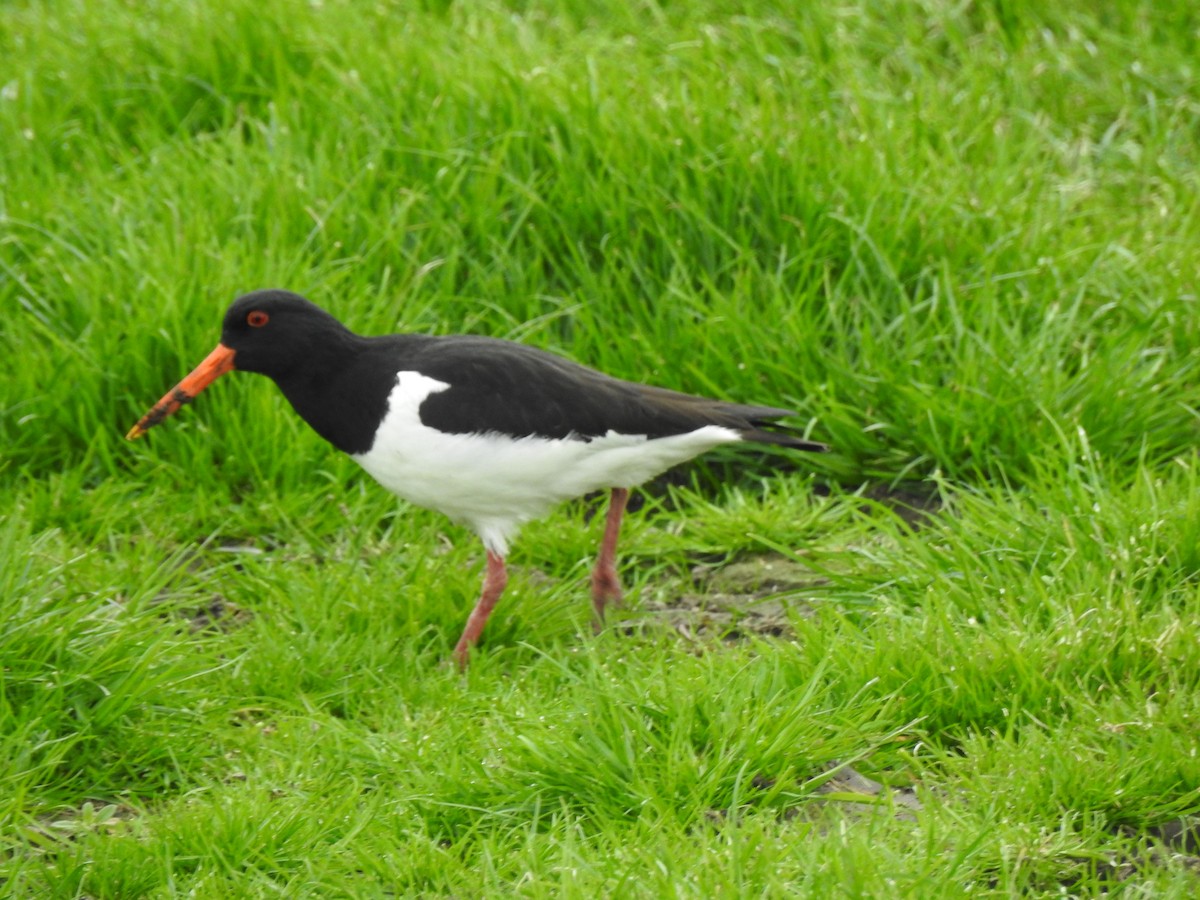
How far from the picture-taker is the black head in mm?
4266

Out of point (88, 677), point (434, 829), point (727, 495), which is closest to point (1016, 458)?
point (727, 495)

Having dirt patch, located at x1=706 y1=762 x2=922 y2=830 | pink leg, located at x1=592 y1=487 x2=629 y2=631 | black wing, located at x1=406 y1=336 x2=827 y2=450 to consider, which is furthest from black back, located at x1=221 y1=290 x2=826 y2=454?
dirt patch, located at x1=706 y1=762 x2=922 y2=830

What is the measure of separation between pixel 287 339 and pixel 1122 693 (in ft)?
8.13

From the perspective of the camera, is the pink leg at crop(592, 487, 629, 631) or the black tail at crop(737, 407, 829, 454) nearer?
the black tail at crop(737, 407, 829, 454)

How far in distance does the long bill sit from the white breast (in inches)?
20.1

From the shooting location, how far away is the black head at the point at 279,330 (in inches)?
168

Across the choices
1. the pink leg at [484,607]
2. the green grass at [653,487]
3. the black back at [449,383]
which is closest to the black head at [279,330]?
the black back at [449,383]

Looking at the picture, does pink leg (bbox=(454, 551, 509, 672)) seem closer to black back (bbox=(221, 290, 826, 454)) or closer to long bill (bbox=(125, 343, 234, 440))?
black back (bbox=(221, 290, 826, 454))

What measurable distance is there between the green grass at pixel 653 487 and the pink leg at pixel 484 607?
104mm

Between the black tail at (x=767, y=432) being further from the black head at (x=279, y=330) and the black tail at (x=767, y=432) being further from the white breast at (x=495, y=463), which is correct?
the black head at (x=279, y=330)

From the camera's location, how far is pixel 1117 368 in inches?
189

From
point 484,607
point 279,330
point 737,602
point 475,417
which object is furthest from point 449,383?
point 737,602

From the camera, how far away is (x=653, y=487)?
17.0ft

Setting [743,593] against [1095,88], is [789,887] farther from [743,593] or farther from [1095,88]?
[1095,88]
